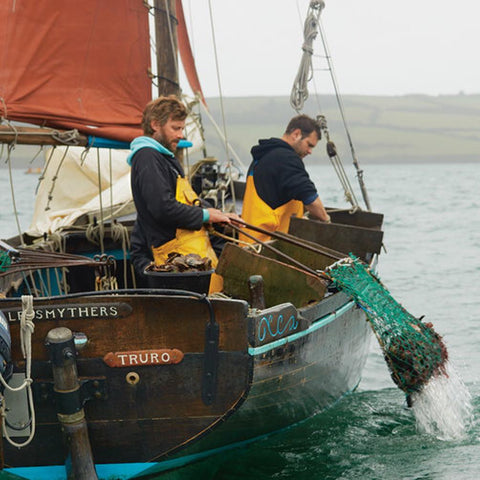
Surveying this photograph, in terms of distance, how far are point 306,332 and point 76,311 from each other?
1.43 m

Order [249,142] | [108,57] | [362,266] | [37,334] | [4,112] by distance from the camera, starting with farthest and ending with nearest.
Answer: [249,142], [108,57], [4,112], [362,266], [37,334]

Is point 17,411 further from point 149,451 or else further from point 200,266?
point 200,266

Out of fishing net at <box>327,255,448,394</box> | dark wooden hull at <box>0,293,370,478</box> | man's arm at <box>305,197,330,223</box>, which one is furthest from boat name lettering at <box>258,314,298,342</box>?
man's arm at <box>305,197,330,223</box>

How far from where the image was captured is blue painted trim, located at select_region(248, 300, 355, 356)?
13.7 feet

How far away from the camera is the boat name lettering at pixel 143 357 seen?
4.04m

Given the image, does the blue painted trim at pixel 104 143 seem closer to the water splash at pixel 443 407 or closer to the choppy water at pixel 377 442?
the choppy water at pixel 377 442

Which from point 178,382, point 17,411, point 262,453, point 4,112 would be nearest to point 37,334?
point 17,411

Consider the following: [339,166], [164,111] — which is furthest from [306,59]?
[164,111]

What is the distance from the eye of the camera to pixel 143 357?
13.3 feet

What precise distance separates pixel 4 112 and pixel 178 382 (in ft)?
12.5

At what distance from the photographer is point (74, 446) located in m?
4.02

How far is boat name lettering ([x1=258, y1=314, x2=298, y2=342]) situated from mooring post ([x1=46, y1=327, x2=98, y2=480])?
98 cm

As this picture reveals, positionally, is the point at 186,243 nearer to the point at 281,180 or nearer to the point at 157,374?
the point at 157,374

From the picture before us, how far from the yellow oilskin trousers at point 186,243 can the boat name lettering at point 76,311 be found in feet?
3.97
